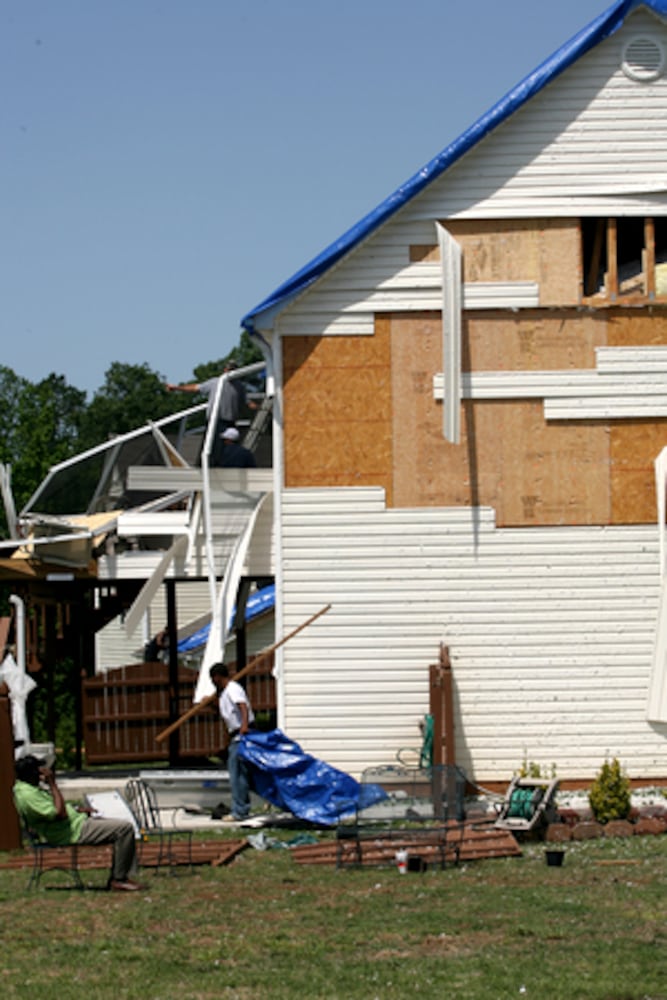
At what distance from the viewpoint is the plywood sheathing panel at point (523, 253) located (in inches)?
675

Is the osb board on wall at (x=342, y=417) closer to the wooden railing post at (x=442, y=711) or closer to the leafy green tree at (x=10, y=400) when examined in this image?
the wooden railing post at (x=442, y=711)

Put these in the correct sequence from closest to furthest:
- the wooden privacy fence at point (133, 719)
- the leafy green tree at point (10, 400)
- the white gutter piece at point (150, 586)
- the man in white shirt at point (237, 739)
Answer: the man in white shirt at point (237, 739) < the white gutter piece at point (150, 586) < the wooden privacy fence at point (133, 719) < the leafy green tree at point (10, 400)

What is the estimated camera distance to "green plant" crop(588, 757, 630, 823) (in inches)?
582

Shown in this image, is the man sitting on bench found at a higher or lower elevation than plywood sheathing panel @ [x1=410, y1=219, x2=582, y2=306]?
lower

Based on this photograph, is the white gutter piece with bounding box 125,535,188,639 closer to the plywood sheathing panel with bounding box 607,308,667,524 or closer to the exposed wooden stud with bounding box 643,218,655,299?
the plywood sheathing panel with bounding box 607,308,667,524

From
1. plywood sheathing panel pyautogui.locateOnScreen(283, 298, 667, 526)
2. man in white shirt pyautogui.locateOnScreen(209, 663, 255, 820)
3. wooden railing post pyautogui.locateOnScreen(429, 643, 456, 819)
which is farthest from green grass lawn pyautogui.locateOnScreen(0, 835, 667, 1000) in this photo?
plywood sheathing panel pyautogui.locateOnScreen(283, 298, 667, 526)

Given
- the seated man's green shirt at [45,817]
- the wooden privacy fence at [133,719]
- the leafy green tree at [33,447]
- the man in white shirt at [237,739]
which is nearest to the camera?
the seated man's green shirt at [45,817]

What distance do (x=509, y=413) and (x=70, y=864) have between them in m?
7.21

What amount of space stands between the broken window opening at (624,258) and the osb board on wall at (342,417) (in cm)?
262

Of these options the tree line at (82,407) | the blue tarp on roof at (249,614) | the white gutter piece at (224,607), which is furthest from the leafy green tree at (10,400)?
the white gutter piece at (224,607)

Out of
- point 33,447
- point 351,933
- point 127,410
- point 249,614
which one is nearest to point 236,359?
point 127,410

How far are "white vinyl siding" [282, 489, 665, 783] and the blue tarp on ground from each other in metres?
1.29

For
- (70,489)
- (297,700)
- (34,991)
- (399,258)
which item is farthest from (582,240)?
(34,991)

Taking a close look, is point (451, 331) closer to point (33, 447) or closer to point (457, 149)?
point (457, 149)
